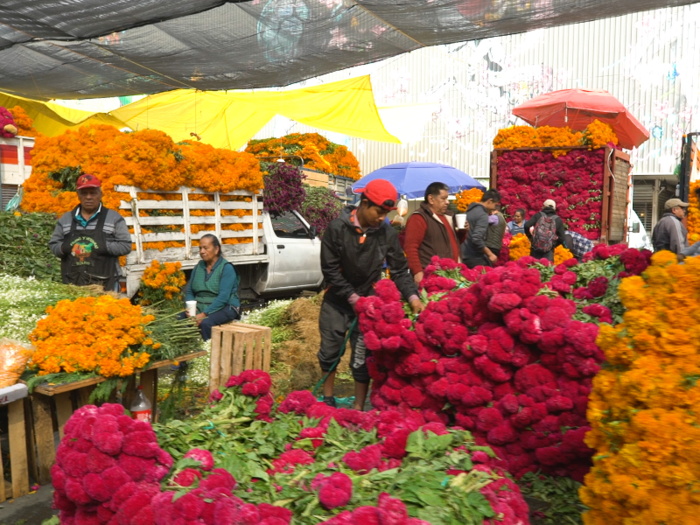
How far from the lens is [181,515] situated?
6.44ft

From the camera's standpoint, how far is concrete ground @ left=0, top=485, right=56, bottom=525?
316 centimetres

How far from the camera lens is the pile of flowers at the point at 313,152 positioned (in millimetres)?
16881

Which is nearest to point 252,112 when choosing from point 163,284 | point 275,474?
point 163,284

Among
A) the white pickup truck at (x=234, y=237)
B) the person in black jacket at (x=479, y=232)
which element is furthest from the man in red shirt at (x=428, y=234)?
the white pickup truck at (x=234, y=237)

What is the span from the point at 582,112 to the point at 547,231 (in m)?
4.13

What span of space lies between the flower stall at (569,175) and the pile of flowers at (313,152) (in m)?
7.26

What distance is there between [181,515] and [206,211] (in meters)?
7.29

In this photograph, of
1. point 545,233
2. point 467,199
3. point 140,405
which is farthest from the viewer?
point 467,199

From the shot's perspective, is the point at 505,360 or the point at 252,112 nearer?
the point at 505,360

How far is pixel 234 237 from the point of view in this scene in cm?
Result: 932

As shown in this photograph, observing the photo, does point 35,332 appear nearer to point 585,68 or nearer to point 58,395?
point 58,395

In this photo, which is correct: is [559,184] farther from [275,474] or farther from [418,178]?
[275,474]

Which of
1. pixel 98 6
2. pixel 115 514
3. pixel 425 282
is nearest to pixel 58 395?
pixel 115 514

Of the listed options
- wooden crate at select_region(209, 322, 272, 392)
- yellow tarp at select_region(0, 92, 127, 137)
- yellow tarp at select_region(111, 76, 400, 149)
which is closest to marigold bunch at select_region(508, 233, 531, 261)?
wooden crate at select_region(209, 322, 272, 392)
